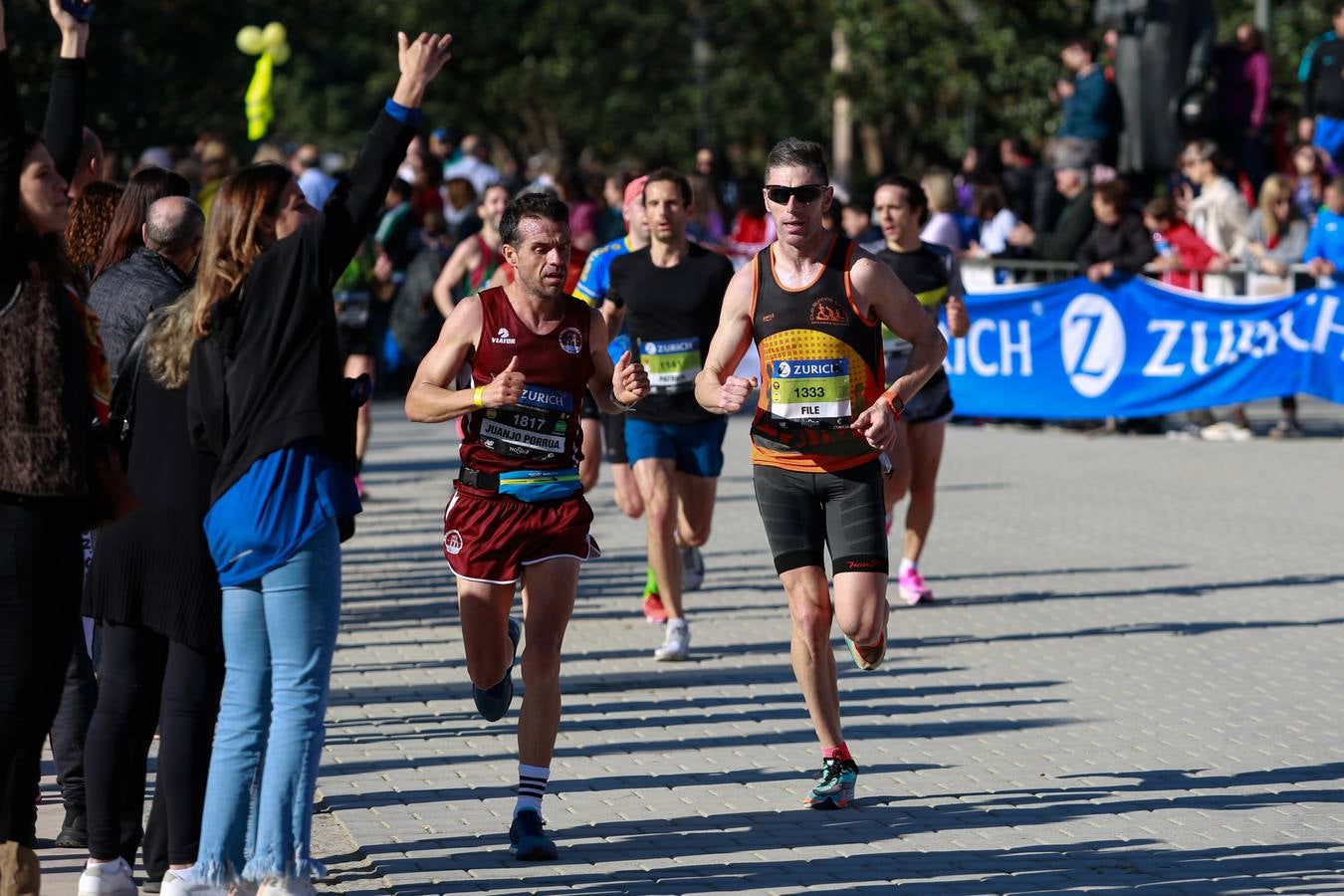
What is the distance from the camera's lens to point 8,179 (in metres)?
4.98

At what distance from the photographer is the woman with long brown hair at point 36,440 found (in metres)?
4.97

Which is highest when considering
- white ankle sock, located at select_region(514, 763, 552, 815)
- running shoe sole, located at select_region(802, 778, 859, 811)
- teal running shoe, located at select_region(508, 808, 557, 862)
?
white ankle sock, located at select_region(514, 763, 552, 815)

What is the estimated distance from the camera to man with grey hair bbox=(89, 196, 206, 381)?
6176mm

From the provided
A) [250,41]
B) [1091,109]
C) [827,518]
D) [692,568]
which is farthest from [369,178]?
[250,41]

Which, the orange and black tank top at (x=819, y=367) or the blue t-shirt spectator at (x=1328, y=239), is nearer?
the orange and black tank top at (x=819, y=367)

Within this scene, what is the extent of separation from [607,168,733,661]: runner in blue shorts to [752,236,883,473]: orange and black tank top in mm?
2262

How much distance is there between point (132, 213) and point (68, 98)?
0.48m

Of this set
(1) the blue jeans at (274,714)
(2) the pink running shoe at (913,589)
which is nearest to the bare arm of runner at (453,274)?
(2) the pink running shoe at (913,589)

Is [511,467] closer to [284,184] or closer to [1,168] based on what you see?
[284,184]

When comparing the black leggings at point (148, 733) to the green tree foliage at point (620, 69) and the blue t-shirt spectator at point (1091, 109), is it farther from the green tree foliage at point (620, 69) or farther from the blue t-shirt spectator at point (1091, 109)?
the green tree foliage at point (620, 69)

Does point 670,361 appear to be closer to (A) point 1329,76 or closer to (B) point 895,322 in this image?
(B) point 895,322

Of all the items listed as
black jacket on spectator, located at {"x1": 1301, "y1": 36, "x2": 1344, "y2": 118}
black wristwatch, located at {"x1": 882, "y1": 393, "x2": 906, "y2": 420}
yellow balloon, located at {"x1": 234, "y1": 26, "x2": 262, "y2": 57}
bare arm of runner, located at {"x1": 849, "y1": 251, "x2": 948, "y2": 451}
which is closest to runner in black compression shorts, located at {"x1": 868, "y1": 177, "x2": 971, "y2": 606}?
bare arm of runner, located at {"x1": 849, "y1": 251, "x2": 948, "y2": 451}

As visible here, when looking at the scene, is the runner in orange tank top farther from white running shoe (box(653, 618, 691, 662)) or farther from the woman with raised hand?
white running shoe (box(653, 618, 691, 662))

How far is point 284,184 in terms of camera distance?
17.2ft
